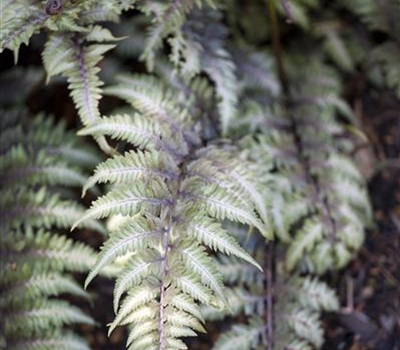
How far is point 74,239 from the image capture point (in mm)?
2342

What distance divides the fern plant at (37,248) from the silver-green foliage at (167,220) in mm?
310

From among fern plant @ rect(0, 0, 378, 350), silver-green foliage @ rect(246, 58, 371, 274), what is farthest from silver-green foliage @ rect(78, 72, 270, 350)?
silver-green foliage @ rect(246, 58, 371, 274)

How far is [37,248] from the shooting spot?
186 centimetres

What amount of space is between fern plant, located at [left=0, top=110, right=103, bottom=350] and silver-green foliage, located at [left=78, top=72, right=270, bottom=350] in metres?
0.31

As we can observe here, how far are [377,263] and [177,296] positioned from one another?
959 mm

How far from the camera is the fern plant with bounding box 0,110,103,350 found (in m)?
1.78

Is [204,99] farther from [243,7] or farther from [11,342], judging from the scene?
[11,342]

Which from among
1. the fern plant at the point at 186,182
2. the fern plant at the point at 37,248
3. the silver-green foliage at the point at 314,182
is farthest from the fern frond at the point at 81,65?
the silver-green foliage at the point at 314,182

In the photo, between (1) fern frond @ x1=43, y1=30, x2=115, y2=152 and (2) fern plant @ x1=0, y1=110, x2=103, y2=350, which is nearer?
(1) fern frond @ x1=43, y1=30, x2=115, y2=152

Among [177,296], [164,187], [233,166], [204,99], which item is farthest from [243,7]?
[177,296]

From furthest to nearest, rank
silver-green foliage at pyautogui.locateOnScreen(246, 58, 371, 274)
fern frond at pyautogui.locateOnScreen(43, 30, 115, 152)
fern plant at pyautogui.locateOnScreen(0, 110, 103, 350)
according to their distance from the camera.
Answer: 1. silver-green foliage at pyautogui.locateOnScreen(246, 58, 371, 274)
2. fern plant at pyautogui.locateOnScreen(0, 110, 103, 350)
3. fern frond at pyautogui.locateOnScreen(43, 30, 115, 152)

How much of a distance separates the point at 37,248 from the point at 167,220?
51 cm

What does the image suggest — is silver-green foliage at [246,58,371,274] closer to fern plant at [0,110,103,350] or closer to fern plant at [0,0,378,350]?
fern plant at [0,0,378,350]

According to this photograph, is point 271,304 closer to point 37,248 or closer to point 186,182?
point 186,182
